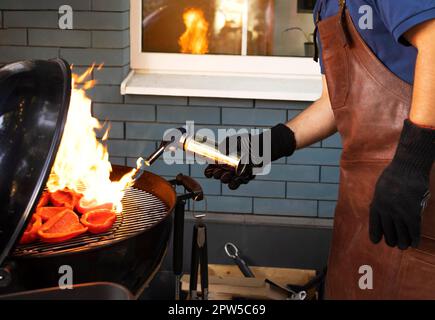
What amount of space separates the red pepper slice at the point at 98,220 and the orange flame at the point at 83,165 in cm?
7

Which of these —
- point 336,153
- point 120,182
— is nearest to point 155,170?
point 336,153

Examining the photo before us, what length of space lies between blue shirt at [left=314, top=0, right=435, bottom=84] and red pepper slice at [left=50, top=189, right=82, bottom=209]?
106cm

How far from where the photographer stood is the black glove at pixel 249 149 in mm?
2254

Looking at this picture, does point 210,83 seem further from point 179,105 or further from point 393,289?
point 393,289

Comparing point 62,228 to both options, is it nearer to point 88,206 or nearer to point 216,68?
point 88,206

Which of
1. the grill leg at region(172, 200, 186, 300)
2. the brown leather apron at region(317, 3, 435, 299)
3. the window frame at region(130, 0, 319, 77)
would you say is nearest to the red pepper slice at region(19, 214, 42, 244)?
the grill leg at region(172, 200, 186, 300)

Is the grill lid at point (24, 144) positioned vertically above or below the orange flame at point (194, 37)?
below

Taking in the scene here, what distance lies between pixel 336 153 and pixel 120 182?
5.96ft

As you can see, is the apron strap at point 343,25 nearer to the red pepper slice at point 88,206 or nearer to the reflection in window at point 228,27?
the red pepper slice at point 88,206

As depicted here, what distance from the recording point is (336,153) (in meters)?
3.78

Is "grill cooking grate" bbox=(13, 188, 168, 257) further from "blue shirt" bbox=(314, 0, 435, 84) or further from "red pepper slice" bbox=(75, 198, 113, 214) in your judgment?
"blue shirt" bbox=(314, 0, 435, 84)

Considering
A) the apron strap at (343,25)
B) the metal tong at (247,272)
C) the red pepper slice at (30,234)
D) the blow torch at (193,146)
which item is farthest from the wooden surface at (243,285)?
the apron strap at (343,25)

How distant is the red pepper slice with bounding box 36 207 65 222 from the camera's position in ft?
6.59
